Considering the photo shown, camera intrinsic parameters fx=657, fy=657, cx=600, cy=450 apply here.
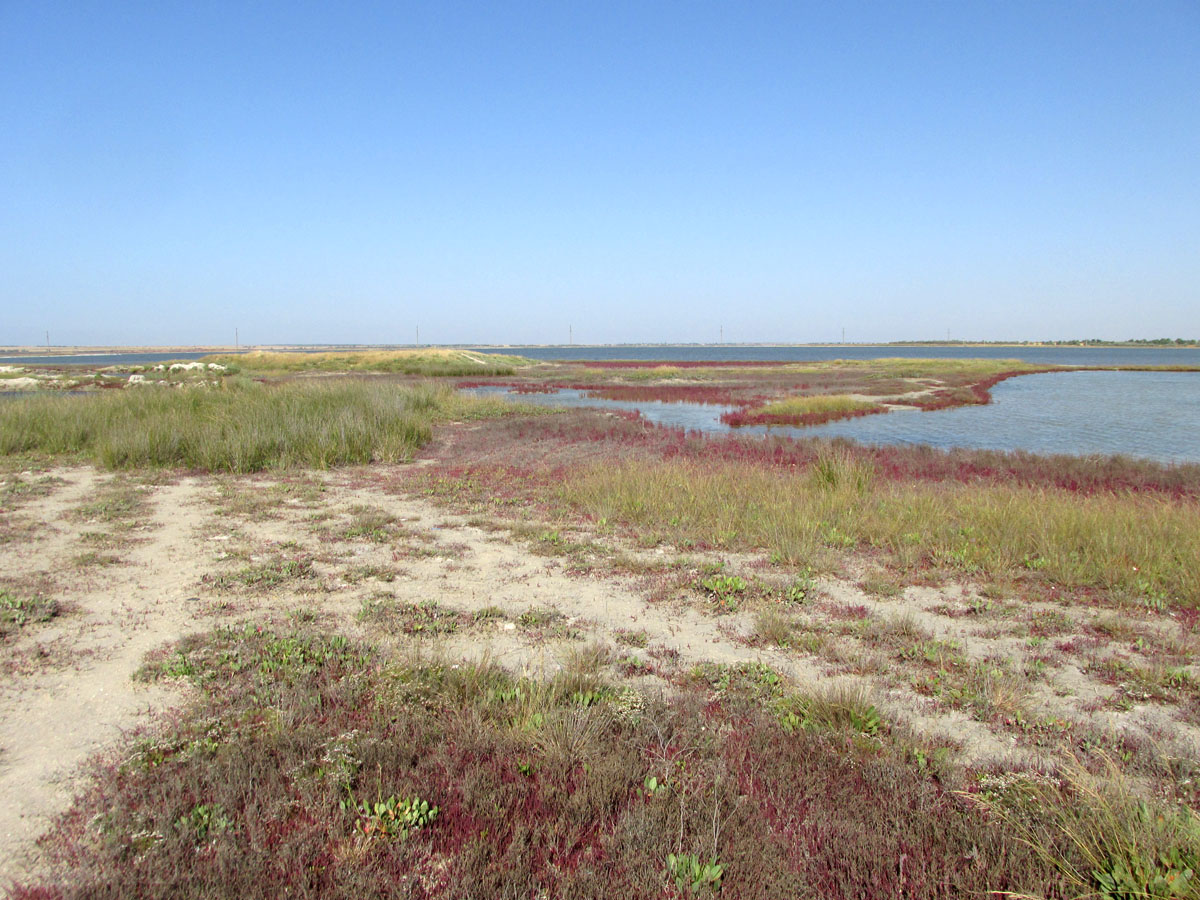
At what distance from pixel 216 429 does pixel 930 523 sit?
1393cm

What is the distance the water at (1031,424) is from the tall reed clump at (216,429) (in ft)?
37.4

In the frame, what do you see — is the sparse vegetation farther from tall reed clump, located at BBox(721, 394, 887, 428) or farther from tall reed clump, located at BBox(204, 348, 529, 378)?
tall reed clump, located at BBox(204, 348, 529, 378)

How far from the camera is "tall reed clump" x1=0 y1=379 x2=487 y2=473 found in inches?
538

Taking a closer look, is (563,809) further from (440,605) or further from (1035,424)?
(1035,424)

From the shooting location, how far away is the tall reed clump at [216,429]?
13656 mm

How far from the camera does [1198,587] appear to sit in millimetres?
6336

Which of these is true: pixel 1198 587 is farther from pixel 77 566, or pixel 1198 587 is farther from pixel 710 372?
pixel 710 372

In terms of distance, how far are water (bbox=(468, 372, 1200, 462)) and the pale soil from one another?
14.9 metres

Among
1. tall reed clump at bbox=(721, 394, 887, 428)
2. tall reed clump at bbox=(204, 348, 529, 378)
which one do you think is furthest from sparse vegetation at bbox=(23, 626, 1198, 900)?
tall reed clump at bbox=(204, 348, 529, 378)

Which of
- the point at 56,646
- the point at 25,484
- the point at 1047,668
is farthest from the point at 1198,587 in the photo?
the point at 25,484

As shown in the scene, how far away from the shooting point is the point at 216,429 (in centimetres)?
1424

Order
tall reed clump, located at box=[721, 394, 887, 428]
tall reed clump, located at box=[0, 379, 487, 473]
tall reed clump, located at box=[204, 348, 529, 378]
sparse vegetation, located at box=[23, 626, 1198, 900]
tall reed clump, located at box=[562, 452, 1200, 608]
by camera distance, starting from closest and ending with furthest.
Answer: sparse vegetation, located at box=[23, 626, 1198, 900] → tall reed clump, located at box=[562, 452, 1200, 608] → tall reed clump, located at box=[0, 379, 487, 473] → tall reed clump, located at box=[721, 394, 887, 428] → tall reed clump, located at box=[204, 348, 529, 378]

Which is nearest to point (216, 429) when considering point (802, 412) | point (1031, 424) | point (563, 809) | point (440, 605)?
point (440, 605)

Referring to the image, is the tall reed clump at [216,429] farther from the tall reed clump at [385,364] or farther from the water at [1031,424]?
Answer: the tall reed clump at [385,364]
